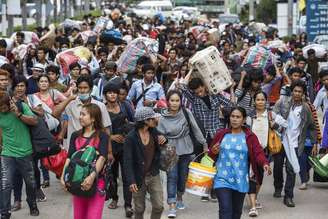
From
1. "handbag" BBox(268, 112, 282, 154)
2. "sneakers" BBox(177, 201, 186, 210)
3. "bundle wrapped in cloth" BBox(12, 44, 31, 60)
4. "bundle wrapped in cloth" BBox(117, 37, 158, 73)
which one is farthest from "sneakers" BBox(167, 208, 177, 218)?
"bundle wrapped in cloth" BBox(12, 44, 31, 60)

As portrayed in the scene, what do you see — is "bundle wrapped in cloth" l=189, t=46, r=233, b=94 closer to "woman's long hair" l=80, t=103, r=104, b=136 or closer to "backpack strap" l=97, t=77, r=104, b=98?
"backpack strap" l=97, t=77, r=104, b=98

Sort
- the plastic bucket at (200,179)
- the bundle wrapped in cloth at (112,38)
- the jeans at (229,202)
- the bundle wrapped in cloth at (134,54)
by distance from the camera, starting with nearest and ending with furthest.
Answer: the jeans at (229,202)
the plastic bucket at (200,179)
the bundle wrapped in cloth at (134,54)
the bundle wrapped in cloth at (112,38)

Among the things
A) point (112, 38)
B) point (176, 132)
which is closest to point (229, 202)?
point (176, 132)

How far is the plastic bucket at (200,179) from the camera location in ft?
24.8

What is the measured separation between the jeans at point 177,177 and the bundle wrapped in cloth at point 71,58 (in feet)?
13.7

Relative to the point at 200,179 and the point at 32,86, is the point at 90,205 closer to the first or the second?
the point at 200,179

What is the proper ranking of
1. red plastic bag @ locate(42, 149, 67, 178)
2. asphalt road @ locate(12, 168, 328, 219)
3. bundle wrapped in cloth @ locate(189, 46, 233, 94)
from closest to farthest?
asphalt road @ locate(12, 168, 328, 219)
red plastic bag @ locate(42, 149, 67, 178)
bundle wrapped in cloth @ locate(189, 46, 233, 94)

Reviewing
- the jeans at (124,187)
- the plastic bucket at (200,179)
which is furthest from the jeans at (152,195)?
the jeans at (124,187)

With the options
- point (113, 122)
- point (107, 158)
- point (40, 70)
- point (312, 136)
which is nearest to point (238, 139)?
point (107, 158)

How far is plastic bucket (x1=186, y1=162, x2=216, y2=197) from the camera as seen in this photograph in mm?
7551

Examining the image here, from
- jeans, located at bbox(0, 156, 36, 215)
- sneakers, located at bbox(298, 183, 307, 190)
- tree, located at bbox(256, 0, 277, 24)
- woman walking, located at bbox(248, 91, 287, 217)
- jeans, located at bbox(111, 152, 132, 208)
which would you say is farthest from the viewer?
tree, located at bbox(256, 0, 277, 24)

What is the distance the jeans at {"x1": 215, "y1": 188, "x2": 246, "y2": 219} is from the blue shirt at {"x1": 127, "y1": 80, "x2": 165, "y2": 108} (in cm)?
339

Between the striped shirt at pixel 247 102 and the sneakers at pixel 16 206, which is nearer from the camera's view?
the sneakers at pixel 16 206

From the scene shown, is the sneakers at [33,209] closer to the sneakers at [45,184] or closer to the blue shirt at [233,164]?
the sneakers at [45,184]
